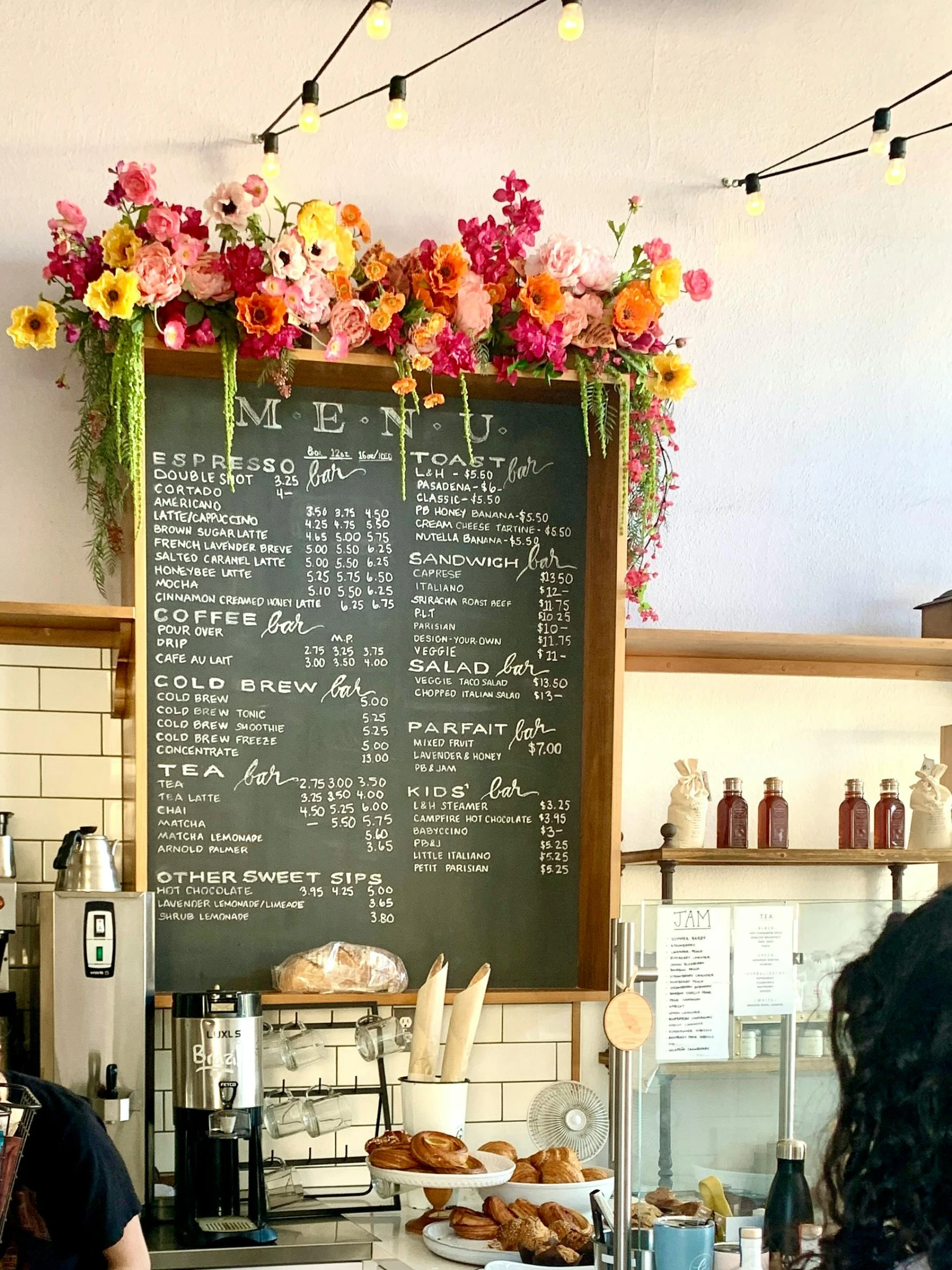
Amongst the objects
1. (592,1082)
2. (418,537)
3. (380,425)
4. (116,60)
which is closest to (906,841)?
(592,1082)

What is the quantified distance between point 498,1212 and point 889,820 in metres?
1.40

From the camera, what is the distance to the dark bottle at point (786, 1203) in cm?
208

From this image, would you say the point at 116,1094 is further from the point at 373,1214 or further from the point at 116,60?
the point at 116,60

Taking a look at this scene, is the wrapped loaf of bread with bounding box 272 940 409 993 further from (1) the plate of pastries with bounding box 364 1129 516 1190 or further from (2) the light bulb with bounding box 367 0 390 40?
(2) the light bulb with bounding box 367 0 390 40

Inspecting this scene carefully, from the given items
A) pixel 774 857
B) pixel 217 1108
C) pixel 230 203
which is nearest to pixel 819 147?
pixel 230 203

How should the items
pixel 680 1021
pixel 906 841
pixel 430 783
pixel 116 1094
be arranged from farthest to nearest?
pixel 906 841 < pixel 430 783 < pixel 116 1094 < pixel 680 1021

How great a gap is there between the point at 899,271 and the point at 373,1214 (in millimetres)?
2710

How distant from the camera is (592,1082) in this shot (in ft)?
11.3

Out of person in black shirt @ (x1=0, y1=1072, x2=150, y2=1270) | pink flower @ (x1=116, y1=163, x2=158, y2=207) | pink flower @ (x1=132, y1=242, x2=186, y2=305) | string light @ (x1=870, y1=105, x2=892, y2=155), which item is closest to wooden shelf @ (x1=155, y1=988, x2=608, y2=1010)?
person in black shirt @ (x1=0, y1=1072, x2=150, y2=1270)

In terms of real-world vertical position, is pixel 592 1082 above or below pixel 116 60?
below

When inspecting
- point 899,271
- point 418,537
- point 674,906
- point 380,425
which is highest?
point 899,271

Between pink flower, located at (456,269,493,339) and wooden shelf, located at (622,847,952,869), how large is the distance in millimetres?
1277

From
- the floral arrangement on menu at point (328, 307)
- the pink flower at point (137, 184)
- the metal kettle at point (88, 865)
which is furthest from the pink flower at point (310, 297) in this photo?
the metal kettle at point (88, 865)

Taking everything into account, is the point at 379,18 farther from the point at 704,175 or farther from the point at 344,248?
the point at 704,175
